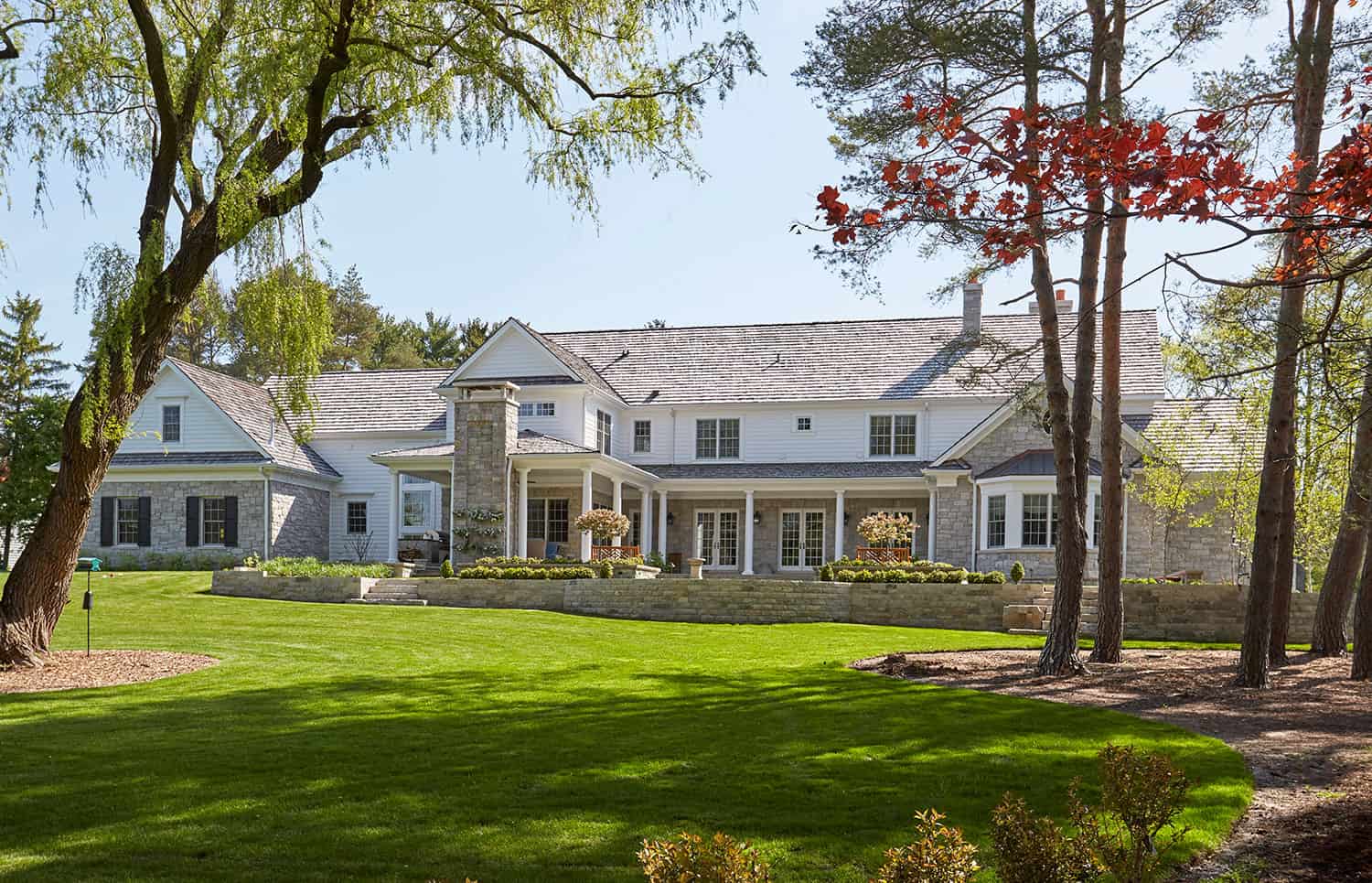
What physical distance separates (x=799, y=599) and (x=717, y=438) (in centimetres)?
1002

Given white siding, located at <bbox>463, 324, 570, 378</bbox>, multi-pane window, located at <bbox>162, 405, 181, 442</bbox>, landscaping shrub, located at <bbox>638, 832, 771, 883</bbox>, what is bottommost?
landscaping shrub, located at <bbox>638, 832, 771, 883</bbox>

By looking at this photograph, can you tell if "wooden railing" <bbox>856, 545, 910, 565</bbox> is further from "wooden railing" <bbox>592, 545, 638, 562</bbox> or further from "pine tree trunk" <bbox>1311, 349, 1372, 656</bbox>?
"pine tree trunk" <bbox>1311, 349, 1372, 656</bbox>

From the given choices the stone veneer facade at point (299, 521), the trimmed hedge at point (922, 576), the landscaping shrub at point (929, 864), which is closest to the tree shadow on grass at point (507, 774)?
the landscaping shrub at point (929, 864)

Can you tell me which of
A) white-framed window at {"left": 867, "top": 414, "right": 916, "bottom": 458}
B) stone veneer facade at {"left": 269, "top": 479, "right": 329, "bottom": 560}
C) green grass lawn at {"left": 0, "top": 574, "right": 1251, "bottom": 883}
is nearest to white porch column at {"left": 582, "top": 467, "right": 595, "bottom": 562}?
white-framed window at {"left": 867, "top": 414, "right": 916, "bottom": 458}

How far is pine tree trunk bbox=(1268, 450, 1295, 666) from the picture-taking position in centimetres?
1481

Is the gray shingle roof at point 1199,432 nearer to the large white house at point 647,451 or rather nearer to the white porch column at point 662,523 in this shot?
the large white house at point 647,451

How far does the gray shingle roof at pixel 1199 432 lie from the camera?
2411cm

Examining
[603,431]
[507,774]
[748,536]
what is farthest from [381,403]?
[507,774]

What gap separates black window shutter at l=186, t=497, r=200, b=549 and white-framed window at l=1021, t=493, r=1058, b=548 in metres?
20.9

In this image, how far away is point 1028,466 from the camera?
2606cm

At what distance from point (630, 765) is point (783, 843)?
2.04 meters

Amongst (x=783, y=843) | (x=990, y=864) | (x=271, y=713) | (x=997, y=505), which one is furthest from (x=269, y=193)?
(x=997, y=505)

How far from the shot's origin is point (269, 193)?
12031 mm

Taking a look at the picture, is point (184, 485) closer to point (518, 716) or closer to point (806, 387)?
point (806, 387)
